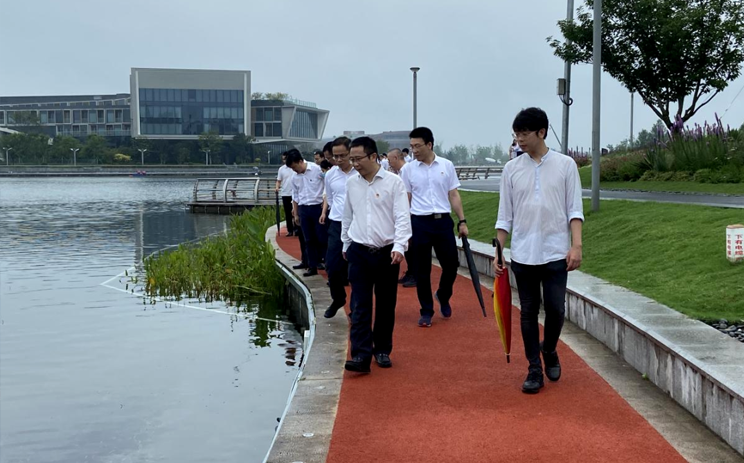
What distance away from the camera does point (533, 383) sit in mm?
6270

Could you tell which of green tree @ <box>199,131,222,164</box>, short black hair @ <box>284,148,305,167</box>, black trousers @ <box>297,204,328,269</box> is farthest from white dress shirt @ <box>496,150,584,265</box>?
green tree @ <box>199,131,222,164</box>

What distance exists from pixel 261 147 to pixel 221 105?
28.0ft

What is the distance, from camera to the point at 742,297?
7.74 m

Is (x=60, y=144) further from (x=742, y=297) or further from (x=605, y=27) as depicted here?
(x=742, y=297)

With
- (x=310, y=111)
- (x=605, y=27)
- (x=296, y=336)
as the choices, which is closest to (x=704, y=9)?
(x=605, y=27)

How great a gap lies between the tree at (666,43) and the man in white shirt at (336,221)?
1845 centimetres

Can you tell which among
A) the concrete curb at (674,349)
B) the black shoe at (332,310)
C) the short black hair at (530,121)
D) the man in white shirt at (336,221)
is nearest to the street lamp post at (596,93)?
the man in white shirt at (336,221)

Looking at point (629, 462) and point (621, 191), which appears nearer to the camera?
point (629, 462)

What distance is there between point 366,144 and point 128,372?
431cm

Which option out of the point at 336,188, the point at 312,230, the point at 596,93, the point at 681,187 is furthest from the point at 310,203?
the point at 681,187

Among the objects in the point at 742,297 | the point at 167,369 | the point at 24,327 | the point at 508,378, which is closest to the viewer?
the point at 508,378

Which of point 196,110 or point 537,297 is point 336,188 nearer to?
point 537,297

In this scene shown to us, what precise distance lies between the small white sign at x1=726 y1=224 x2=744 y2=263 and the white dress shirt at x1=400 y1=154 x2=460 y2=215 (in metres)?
2.58

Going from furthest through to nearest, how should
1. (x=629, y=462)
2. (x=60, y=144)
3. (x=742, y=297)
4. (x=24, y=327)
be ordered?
(x=60, y=144), (x=24, y=327), (x=742, y=297), (x=629, y=462)
